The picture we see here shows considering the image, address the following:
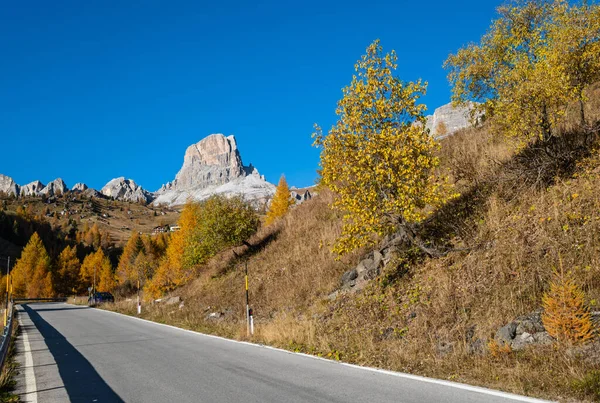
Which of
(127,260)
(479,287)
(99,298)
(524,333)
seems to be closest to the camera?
(524,333)

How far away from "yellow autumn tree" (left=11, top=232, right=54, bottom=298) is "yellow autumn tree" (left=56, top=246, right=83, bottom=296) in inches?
159

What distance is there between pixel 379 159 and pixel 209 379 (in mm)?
7252

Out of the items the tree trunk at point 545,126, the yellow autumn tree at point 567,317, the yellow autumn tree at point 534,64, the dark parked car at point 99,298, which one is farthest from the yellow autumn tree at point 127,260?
the yellow autumn tree at point 567,317

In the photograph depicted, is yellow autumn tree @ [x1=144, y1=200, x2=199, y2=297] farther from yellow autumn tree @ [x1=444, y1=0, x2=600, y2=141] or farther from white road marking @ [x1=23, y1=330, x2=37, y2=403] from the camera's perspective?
yellow autumn tree @ [x1=444, y1=0, x2=600, y2=141]

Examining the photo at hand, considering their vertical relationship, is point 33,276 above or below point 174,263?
below

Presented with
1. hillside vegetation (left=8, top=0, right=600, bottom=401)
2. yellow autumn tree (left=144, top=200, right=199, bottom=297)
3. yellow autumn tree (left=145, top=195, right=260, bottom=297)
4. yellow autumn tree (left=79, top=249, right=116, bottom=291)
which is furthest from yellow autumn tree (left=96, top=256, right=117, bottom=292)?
hillside vegetation (left=8, top=0, right=600, bottom=401)

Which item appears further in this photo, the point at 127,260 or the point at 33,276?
the point at 127,260

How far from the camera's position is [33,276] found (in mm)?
80750

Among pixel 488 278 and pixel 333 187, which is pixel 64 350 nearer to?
pixel 333 187

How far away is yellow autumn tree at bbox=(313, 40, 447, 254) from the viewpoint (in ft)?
35.0

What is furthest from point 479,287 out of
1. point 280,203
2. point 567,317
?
point 280,203

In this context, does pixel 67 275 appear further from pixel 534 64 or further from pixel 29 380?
pixel 534 64

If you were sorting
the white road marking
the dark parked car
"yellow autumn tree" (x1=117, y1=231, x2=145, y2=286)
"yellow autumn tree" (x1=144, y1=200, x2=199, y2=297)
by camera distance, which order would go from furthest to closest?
1. "yellow autumn tree" (x1=117, y1=231, x2=145, y2=286)
2. the dark parked car
3. "yellow autumn tree" (x1=144, y1=200, x2=199, y2=297)
4. the white road marking

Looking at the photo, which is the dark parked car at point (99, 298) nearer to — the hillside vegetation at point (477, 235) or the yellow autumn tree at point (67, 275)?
the hillside vegetation at point (477, 235)
